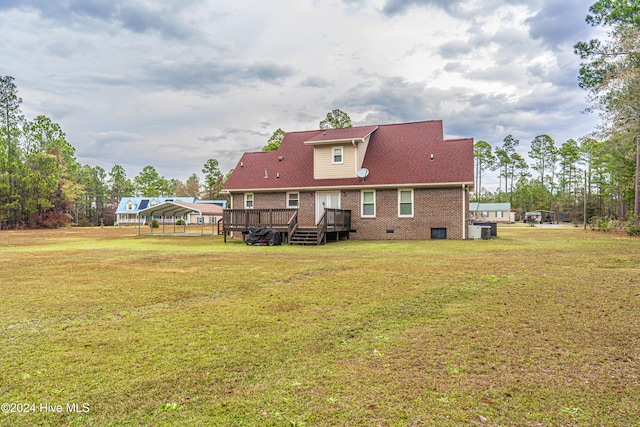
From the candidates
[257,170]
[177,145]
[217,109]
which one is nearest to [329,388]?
[257,170]

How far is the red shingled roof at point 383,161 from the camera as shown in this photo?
20.2 meters

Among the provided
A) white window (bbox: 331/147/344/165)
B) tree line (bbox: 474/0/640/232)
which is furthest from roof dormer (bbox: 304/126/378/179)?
tree line (bbox: 474/0/640/232)

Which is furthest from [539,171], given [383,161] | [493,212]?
[383,161]

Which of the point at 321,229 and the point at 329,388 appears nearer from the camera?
the point at 329,388

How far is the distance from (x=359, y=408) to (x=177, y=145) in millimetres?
40178

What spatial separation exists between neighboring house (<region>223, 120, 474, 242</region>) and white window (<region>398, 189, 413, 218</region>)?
0.17 feet

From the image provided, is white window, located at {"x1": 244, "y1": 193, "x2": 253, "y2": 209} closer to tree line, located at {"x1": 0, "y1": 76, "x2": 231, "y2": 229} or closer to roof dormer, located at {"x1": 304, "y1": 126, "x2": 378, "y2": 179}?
roof dormer, located at {"x1": 304, "y1": 126, "x2": 378, "y2": 179}

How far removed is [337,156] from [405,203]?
4.72 meters

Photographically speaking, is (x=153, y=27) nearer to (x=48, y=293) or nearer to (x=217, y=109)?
(x=217, y=109)

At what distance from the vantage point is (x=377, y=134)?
2392 cm

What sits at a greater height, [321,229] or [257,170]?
[257,170]

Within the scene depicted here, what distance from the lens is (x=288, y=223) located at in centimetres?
1814

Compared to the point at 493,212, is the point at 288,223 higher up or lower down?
lower down

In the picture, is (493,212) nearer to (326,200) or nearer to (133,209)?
(326,200)
